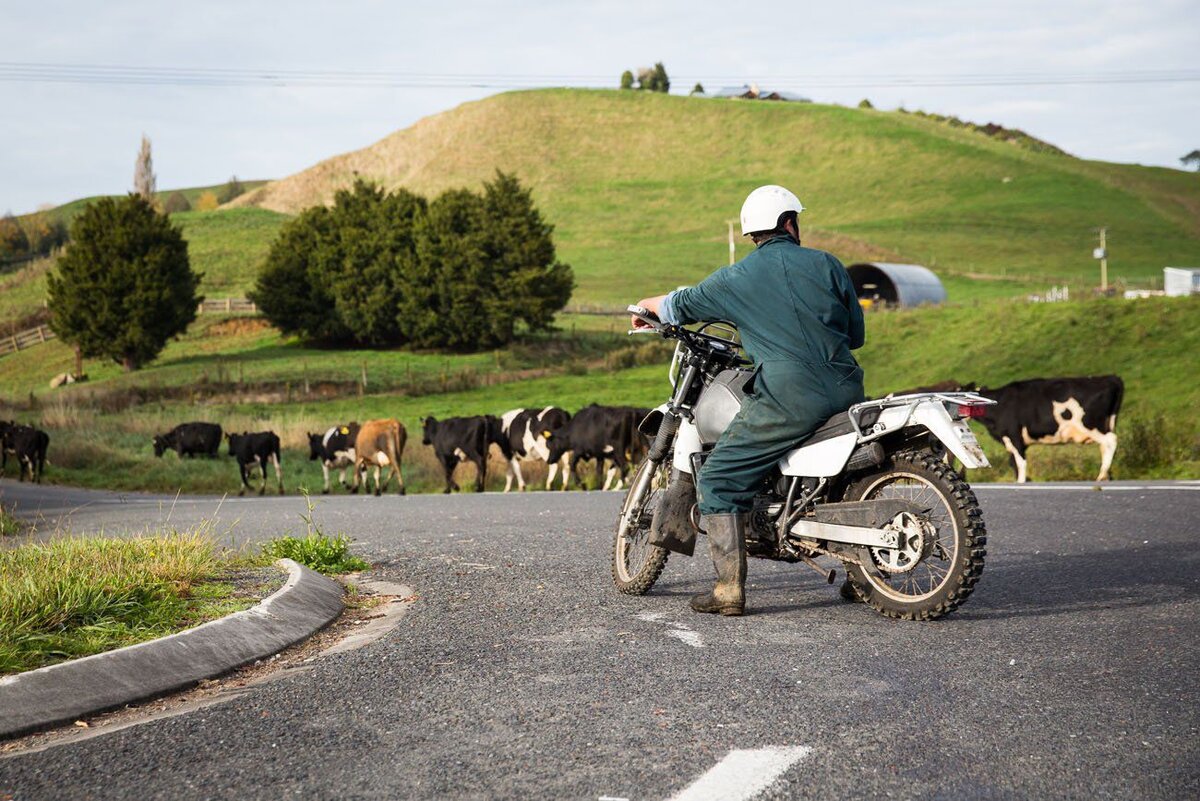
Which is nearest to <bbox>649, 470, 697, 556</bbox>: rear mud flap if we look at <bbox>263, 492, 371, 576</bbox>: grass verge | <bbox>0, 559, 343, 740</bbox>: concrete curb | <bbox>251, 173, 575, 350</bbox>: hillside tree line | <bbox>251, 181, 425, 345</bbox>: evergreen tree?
<bbox>0, 559, 343, 740</bbox>: concrete curb

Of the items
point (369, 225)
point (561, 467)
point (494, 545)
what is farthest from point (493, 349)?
point (494, 545)

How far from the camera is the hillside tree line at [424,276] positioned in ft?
230

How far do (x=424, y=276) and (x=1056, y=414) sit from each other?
52.6 meters

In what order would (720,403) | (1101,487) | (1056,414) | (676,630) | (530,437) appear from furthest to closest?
1. (530,437)
2. (1056,414)
3. (1101,487)
4. (720,403)
5. (676,630)

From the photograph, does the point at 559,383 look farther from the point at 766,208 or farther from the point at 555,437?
the point at 766,208

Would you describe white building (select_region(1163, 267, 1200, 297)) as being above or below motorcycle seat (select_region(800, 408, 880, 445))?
above

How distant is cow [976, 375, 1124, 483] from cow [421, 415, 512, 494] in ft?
34.4

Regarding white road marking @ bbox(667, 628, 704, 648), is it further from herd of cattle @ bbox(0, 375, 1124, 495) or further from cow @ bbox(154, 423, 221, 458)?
cow @ bbox(154, 423, 221, 458)

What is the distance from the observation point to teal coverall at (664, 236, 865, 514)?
693cm

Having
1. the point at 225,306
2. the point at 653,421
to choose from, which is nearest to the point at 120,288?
the point at 225,306

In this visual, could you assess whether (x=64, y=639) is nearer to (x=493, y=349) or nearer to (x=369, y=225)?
(x=493, y=349)

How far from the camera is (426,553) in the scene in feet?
Answer: 35.0

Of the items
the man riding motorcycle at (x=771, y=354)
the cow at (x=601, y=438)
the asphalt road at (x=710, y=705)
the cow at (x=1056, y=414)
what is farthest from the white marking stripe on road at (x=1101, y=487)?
the cow at (x=601, y=438)

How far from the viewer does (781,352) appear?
6980 millimetres
